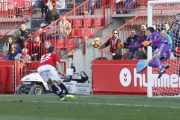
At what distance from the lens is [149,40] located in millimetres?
15391

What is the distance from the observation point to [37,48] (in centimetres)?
2284

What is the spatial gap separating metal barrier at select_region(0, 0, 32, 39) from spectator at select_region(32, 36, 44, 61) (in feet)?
12.7

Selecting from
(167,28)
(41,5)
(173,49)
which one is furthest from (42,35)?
(173,49)

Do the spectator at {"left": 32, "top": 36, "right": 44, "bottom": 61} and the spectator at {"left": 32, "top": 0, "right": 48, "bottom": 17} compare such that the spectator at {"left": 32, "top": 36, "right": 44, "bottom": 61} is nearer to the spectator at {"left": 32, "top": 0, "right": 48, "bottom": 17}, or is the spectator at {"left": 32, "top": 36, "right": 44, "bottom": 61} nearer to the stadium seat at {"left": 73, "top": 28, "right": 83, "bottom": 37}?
the stadium seat at {"left": 73, "top": 28, "right": 83, "bottom": 37}

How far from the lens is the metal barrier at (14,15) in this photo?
26562 millimetres

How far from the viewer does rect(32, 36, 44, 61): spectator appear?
74.6 feet

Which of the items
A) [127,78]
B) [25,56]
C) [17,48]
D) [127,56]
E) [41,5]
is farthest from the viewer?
[41,5]

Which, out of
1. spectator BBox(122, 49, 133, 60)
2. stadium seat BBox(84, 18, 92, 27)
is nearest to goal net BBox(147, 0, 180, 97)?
spectator BBox(122, 49, 133, 60)

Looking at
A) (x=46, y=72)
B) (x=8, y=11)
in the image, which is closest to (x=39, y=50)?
(x=8, y=11)

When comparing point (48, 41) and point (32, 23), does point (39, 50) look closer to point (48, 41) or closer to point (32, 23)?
point (48, 41)

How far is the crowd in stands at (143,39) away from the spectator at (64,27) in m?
2.81

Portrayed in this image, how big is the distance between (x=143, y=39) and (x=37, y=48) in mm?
5087

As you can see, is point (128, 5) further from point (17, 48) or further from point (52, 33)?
point (17, 48)

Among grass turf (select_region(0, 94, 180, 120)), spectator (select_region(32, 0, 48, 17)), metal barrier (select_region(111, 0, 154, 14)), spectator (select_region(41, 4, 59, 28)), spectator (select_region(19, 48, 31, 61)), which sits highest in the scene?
spectator (select_region(32, 0, 48, 17))
